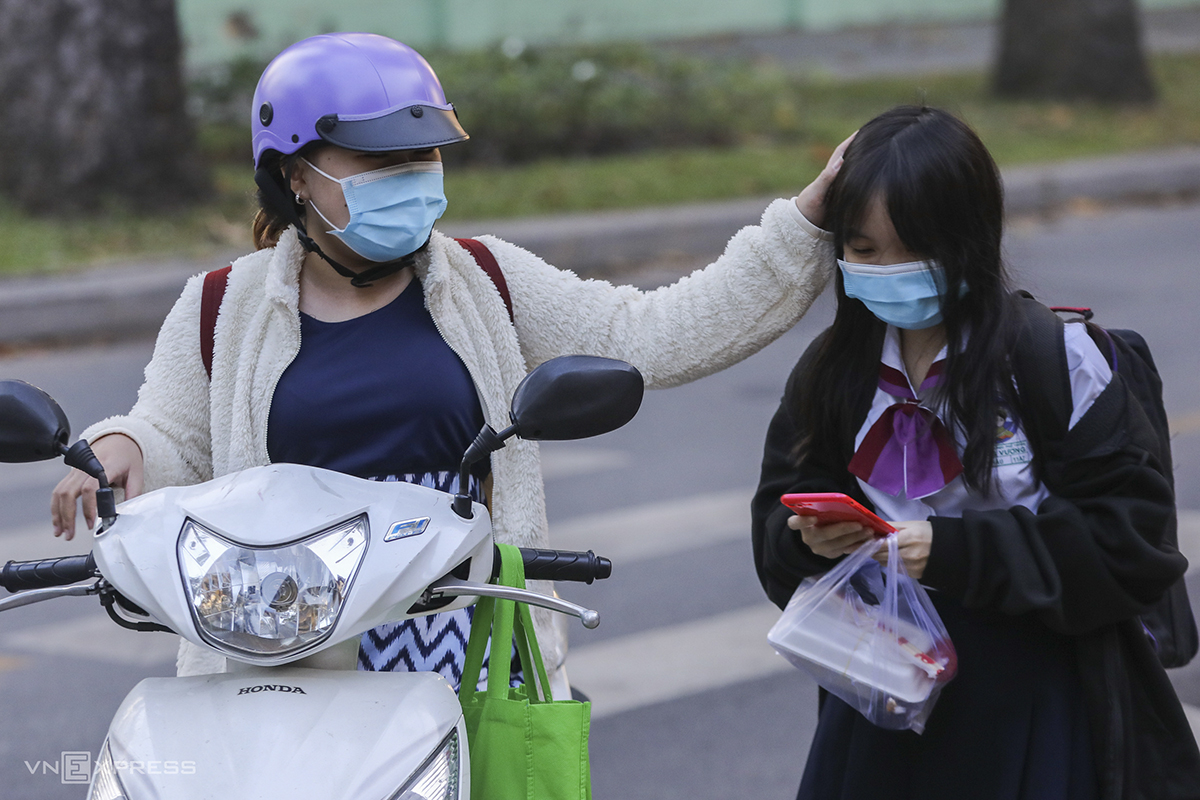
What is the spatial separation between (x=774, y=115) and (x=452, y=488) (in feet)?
41.0

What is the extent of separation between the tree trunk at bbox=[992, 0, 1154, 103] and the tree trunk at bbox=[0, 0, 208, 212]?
9.14 m

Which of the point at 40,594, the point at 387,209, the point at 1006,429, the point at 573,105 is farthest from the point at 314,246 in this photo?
the point at 573,105

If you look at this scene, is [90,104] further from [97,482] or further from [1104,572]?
[1104,572]

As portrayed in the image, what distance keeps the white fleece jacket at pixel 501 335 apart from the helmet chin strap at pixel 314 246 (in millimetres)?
23

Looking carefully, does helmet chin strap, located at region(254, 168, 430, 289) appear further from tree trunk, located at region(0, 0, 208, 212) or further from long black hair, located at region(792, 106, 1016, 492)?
tree trunk, located at region(0, 0, 208, 212)

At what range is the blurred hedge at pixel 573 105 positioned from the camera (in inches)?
511

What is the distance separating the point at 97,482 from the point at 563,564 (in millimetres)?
704

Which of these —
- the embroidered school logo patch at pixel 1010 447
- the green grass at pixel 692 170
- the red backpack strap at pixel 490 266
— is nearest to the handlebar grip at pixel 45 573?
the red backpack strap at pixel 490 266

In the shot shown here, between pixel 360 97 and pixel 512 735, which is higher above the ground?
pixel 360 97

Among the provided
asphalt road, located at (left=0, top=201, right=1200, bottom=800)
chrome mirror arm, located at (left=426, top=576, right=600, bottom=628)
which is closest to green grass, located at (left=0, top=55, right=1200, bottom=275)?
asphalt road, located at (left=0, top=201, right=1200, bottom=800)

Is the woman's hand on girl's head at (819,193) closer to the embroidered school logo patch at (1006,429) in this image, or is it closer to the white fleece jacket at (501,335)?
the white fleece jacket at (501,335)

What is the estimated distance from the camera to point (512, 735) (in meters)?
1.96

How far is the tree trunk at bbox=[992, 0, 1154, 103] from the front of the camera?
15383 millimetres

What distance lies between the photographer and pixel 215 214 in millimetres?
10898
